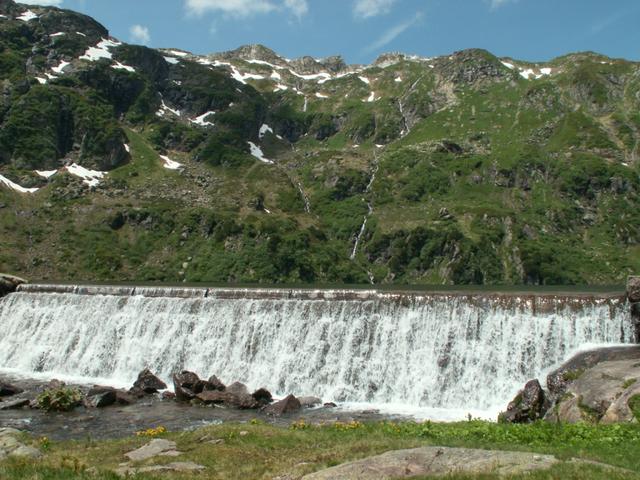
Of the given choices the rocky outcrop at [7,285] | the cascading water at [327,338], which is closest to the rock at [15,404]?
the cascading water at [327,338]

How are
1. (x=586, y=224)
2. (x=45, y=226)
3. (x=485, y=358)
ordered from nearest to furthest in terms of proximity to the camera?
(x=485, y=358), (x=45, y=226), (x=586, y=224)

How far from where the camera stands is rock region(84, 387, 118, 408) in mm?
38656

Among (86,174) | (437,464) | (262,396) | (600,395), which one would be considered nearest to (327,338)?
(262,396)

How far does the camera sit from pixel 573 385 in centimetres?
3034

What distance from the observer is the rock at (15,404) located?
37812mm

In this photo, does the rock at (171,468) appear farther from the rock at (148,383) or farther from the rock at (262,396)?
the rock at (148,383)

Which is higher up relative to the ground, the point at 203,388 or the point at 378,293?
the point at 378,293

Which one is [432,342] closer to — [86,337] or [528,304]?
[528,304]

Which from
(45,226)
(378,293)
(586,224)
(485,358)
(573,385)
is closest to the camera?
(573,385)

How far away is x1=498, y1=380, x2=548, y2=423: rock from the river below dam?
4.08m

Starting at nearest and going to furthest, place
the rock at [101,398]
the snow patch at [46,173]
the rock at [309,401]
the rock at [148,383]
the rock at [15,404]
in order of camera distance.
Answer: the rock at [15,404] → the rock at [101,398] → the rock at [309,401] → the rock at [148,383] → the snow patch at [46,173]

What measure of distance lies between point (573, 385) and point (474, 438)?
46.2 feet

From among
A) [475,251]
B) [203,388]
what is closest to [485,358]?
[203,388]

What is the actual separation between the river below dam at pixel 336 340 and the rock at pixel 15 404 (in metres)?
10.5
